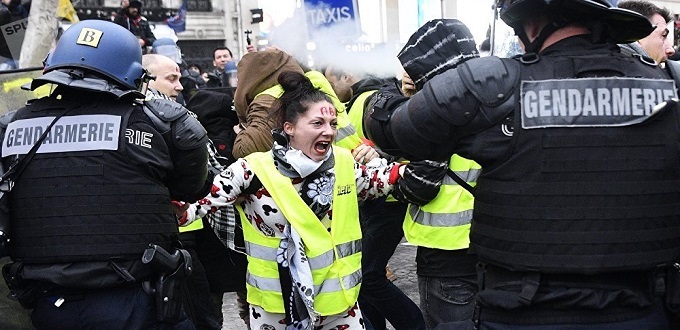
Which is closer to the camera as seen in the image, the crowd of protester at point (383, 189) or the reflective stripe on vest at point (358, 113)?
the crowd of protester at point (383, 189)

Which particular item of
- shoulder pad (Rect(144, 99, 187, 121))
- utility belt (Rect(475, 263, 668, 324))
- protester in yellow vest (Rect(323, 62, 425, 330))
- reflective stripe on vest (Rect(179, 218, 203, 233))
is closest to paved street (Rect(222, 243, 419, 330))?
protester in yellow vest (Rect(323, 62, 425, 330))

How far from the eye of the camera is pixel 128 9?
37.6ft

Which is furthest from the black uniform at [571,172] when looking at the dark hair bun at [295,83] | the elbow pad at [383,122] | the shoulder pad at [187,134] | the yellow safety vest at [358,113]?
the yellow safety vest at [358,113]

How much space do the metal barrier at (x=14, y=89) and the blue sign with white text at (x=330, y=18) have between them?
6.17 ft

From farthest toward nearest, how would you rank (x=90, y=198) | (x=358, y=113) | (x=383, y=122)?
(x=358, y=113), (x=90, y=198), (x=383, y=122)

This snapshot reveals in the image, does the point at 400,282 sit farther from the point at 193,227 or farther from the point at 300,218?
the point at 300,218

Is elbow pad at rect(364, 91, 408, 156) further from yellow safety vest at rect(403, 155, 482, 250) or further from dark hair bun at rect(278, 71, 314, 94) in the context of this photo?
dark hair bun at rect(278, 71, 314, 94)

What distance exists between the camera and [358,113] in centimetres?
549

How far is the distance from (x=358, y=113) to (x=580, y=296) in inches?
122

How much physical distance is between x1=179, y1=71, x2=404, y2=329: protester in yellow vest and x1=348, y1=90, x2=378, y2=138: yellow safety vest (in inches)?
50.9

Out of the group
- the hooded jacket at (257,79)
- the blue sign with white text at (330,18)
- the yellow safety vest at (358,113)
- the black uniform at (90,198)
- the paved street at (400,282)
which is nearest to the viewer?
the black uniform at (90,198)

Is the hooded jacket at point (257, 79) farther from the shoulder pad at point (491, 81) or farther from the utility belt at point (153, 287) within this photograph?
the shoulder pad at point (491, 81)

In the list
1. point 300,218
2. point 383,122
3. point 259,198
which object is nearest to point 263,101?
point 259,198

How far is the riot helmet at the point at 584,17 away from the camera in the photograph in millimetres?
2572
